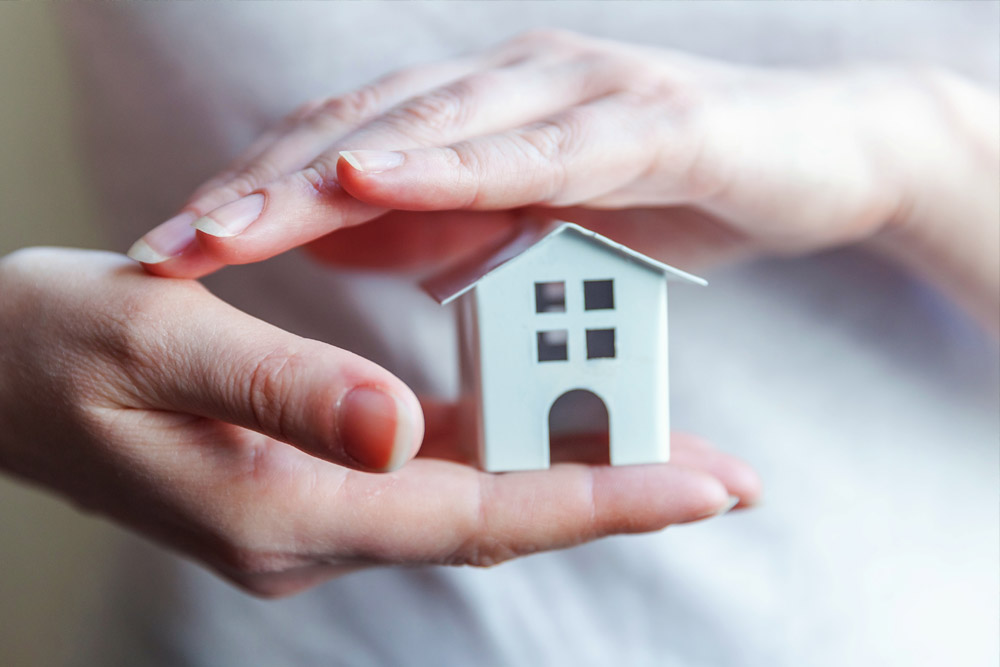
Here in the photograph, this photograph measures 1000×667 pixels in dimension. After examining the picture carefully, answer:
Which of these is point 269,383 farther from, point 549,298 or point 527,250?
point 549,298

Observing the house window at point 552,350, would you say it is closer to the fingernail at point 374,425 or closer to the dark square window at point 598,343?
the dark square window at point 598,343

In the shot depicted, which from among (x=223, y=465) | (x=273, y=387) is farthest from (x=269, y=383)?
(x=223, y=465)

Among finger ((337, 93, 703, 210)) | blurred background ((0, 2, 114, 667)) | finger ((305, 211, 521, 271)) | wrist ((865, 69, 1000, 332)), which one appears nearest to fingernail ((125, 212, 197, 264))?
finger ((337, 93, 703, 210))

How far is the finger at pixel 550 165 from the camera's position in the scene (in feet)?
1.44

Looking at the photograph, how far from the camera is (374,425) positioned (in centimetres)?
35

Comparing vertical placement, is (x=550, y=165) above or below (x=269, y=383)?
above

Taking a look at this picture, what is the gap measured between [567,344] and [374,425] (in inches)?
7.4

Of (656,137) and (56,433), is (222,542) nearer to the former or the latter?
(56,433)

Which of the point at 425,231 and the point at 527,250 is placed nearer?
the point at 527,250

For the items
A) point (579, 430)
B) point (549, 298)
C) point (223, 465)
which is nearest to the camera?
point (223, 465)

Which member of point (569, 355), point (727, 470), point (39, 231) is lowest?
point (727, 470)

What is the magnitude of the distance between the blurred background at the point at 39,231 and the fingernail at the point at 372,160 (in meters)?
0.45

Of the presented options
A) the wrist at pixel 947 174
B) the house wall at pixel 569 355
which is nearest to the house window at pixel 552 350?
the house wall at pixel 569 355

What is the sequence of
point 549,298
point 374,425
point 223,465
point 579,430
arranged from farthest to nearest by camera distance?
point 549,298, point 579,430, point 223,465, point 374,425
